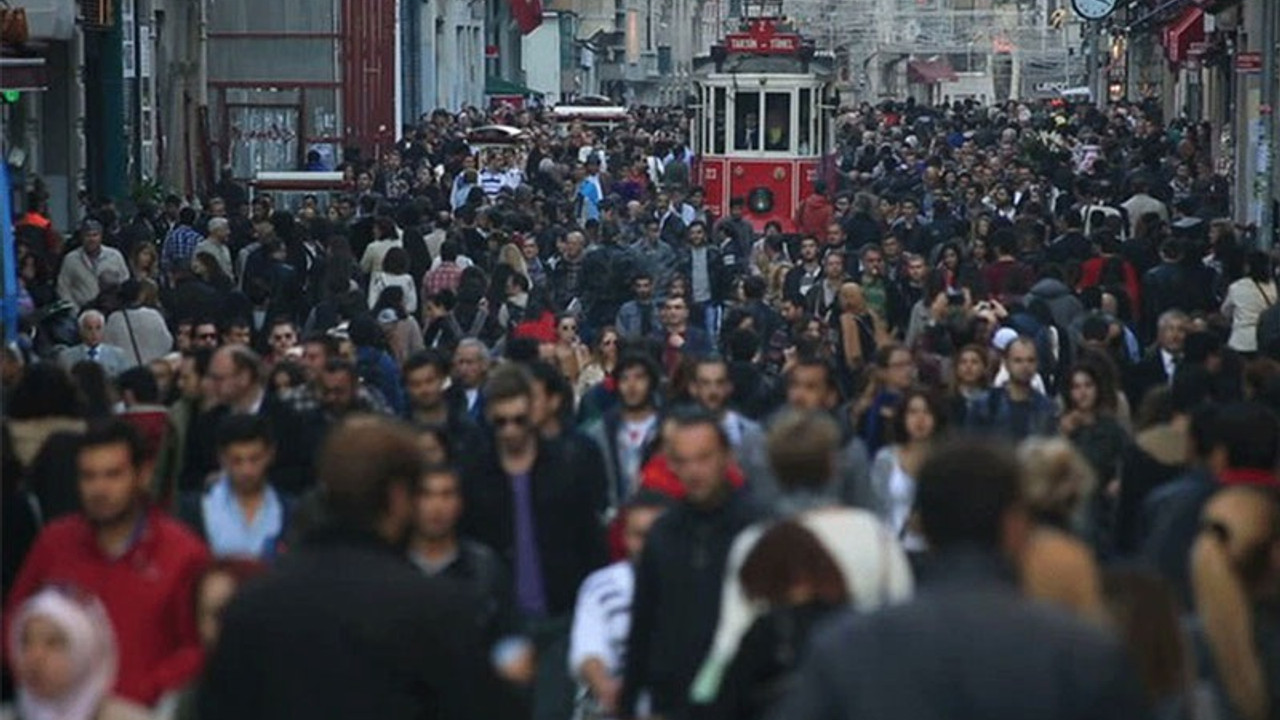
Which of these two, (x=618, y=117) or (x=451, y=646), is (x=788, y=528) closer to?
(x=451, y=646)

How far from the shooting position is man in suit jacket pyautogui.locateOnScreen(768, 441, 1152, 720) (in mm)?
5977

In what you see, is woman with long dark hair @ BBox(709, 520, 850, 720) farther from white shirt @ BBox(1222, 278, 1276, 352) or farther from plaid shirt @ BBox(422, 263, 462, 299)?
plaid shirt @ BBox(422, 263, 462, 299)

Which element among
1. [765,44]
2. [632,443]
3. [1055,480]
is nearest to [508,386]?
[632,443]

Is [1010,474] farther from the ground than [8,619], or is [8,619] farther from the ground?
[1010,474]

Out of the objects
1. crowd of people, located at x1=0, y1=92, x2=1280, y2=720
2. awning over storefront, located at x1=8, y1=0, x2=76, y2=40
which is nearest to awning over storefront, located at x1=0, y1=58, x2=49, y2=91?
crowd of people, located at x1=0, y1=92, x2=1280, y2=720

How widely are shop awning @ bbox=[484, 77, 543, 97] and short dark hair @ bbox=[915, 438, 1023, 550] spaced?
75.8 m

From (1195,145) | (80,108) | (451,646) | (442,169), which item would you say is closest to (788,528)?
(451,646)

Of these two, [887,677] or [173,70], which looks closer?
[887,677]

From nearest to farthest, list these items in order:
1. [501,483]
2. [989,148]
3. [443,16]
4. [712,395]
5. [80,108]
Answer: [501,483], [712,395], [80,108], [989,148], [443,16]

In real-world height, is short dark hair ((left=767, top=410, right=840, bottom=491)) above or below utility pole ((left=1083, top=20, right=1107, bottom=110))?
below

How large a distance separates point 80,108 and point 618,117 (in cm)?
2881

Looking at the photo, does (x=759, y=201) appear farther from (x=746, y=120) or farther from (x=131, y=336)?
(x=131, y=336)

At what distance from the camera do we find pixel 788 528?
7.82 meters

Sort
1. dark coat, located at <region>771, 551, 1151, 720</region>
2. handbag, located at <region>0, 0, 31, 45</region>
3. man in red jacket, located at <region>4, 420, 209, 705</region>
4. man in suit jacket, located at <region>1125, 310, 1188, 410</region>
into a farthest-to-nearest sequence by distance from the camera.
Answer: handbag, located at <region>0, 0, 31, 45</region> < man in suit jacket, located at <region>1125, 310, 1188, 410</region> < man in red jacket, located at <region>4, 420, 209, 705</region> < dark coat, located at <region>771, 551, 1151, 720</region>
